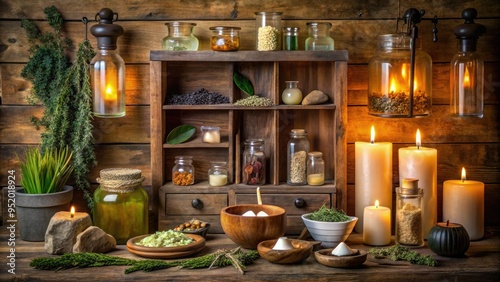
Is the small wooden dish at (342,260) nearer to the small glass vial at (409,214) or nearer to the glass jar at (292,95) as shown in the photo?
the small glass vial at (409,214)

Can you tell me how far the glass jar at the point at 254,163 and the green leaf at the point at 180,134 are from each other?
0.22m

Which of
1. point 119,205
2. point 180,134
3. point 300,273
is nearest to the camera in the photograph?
point 300,273

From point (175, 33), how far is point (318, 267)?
1008 millimetres

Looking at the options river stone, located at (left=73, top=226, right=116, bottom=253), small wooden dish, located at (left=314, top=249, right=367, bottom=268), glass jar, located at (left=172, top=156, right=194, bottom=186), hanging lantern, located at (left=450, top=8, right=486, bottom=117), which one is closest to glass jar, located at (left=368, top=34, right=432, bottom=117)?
hanging lantern, located at (left=450, top=8, right=486, bottom=117)

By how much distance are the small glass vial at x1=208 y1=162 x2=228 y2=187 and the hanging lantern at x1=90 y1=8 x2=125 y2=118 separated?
39cm

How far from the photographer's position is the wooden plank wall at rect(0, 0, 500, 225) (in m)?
2.66

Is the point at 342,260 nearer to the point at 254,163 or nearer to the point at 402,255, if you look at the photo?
the point at 402,255

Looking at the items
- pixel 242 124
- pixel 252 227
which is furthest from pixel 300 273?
pixel 242 124

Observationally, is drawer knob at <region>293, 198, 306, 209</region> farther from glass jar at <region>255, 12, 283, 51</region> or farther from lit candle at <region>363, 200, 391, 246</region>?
glass jar at <region>255, 12, 283, 51</region>

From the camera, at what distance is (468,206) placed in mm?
2482

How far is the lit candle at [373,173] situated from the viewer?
253cm

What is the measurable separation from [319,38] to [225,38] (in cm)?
34

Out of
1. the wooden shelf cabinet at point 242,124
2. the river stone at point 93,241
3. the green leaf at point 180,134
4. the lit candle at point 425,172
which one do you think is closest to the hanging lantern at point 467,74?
the lit candle at point 425,172

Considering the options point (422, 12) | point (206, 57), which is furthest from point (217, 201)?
point (422, 12)
